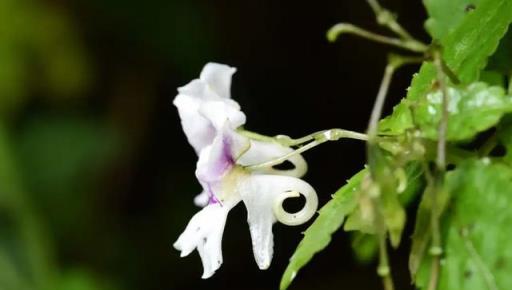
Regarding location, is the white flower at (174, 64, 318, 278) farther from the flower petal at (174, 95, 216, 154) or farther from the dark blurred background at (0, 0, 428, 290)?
the dark blurred background at (0, 0, 428, 290)

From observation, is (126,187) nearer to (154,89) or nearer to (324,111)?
(154,89)

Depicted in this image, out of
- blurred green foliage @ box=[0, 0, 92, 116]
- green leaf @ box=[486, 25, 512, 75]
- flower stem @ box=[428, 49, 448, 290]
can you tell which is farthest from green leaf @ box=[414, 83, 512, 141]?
blurred green foliage @ box=[0, 0, 92, 116]

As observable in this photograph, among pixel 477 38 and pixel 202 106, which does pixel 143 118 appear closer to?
pixel 202 106

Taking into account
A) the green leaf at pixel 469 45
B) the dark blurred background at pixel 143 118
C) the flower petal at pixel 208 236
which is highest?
the green leaf at pixel 469 45

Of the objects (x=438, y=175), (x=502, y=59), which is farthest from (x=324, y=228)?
(x=502, y=59)

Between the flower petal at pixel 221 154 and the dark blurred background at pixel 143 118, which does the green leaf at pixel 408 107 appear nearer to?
the flower petal at pixel 221 154

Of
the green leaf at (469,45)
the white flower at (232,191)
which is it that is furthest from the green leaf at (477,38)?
the white flower at (232,191)
